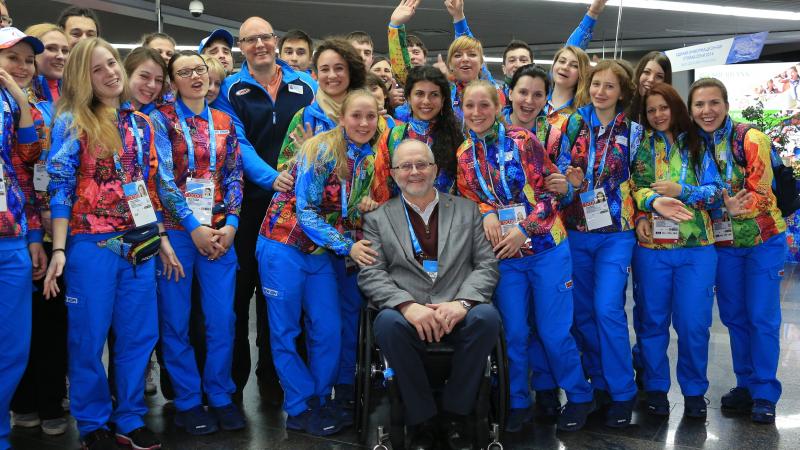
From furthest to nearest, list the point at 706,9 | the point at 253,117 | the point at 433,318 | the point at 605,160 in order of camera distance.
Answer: the point at 706,9, the point at 253,117, the point at 605,160, the point at 433,318

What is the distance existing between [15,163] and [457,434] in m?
2.10

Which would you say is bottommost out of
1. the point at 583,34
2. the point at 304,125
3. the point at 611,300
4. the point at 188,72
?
the point at 611,300

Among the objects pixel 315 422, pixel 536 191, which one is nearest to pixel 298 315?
pixel 315 422

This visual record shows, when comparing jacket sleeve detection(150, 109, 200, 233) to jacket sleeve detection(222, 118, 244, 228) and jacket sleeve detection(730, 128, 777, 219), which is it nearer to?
jacket sleeve detection(222, 118, 244, 228)

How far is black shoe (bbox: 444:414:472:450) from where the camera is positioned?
2.87 meters

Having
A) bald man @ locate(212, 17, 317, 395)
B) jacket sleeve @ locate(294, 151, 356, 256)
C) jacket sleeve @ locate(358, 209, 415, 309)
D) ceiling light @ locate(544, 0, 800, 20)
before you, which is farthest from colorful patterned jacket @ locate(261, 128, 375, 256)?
ceiling light @ locate(544, 0, 800, 20)

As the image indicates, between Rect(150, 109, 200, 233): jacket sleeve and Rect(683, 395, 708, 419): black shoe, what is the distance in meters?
2.41

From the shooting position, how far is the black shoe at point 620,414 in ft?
10.5

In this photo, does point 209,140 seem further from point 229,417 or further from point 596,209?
point 596,209

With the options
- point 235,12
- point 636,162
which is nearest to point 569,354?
point 636,162

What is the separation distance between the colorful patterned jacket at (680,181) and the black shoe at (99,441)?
8.19 ft

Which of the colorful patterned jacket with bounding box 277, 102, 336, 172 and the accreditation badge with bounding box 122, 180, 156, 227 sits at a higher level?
the colorful patterned jacket with bounding box 277, 102, 336, 172

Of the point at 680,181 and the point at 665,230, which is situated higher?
the point at 680,181

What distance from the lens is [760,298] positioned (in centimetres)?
334
